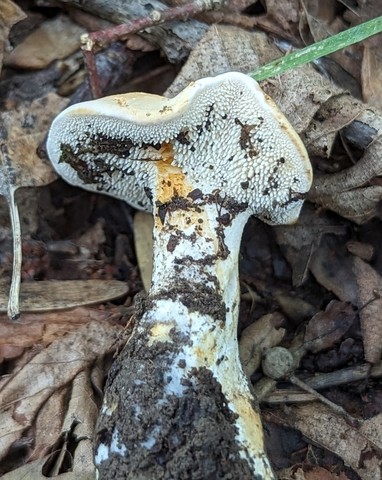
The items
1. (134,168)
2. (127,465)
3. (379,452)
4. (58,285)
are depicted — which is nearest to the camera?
(127,465)

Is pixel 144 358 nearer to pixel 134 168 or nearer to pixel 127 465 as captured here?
pixel 127 465

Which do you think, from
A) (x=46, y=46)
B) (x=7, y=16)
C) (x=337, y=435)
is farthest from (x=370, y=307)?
(x=7, y=16)

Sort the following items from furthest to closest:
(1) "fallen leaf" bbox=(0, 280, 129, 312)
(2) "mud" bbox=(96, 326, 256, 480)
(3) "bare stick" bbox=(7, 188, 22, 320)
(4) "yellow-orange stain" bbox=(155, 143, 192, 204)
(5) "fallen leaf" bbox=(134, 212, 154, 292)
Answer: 1. (5) "fallen leaf" bbox=(134, 212, 154, 292)
2. (1) "fallen leaf" bbox=(0, 280, 129, 312)
3. (3) "bare stick" bbox=(7, 188, 22, 320)
4. (4) "yellow-orange stain" bbox=(155, 143, 192, 204)
5. (2) "mud" bbox=(96, 326, 256, 480)

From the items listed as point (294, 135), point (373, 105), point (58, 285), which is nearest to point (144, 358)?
point (58, 285)

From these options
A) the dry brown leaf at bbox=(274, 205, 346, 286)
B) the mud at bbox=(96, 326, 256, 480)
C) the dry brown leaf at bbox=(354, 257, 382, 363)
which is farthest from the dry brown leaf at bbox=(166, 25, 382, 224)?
the mud at bbox=(96, 326, 256, 480)

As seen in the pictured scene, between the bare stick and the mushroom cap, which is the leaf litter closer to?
the bare stick

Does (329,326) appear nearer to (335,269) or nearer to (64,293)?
(335,269)

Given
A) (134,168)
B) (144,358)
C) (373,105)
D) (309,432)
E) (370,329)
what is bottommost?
(309,432)
